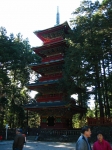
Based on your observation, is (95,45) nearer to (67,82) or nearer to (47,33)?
(67,82)

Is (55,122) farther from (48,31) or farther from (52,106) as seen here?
(48,31)

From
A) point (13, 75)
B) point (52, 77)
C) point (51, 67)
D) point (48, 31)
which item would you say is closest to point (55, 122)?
point (52, 77)

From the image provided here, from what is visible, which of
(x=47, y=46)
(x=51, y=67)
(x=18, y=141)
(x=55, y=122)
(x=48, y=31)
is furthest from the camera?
(x=48, y=31)

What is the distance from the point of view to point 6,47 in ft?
94.9

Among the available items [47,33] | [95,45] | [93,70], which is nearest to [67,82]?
[93,70]

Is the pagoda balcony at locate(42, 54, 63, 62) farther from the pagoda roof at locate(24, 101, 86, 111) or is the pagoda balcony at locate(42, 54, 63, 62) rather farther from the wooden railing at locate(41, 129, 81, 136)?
the wooden railing at locate(41, 129, 81, 136)

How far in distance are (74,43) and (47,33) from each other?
7.64m

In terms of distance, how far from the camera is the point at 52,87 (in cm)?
2283

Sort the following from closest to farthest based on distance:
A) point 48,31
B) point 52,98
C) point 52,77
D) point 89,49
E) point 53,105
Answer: point 89,49 → point 53,105 → point 52,98 → point 52,77 → point 48,31

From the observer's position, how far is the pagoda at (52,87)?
70.8 feet

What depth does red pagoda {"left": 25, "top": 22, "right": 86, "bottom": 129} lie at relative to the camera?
70.9 ft

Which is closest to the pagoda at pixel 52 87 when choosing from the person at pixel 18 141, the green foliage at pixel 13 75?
the green foliage at pixel 13 75

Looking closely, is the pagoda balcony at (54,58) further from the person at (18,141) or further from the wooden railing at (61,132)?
the person at (18,141)

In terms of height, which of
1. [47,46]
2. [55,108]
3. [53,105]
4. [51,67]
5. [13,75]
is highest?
[47,46]
